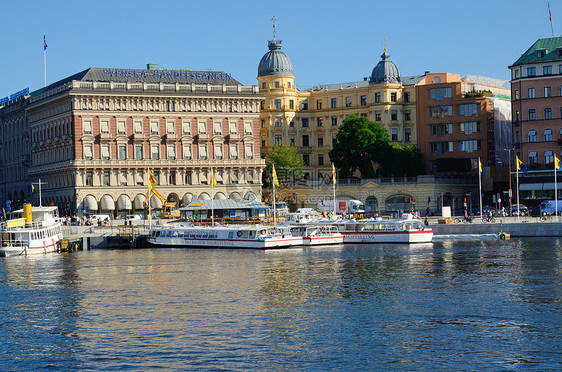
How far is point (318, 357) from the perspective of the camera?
48781 millimetres

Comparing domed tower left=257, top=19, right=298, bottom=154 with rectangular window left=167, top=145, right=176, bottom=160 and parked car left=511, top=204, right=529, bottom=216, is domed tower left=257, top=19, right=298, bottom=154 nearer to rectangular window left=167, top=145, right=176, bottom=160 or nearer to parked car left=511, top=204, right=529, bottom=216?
rectangular window left=167, top=145, right=176, bottom=160

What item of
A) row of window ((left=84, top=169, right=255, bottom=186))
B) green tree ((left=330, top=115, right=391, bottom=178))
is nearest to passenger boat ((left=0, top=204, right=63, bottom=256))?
row of window ((left=84, top=169, right=255, bottom=186))

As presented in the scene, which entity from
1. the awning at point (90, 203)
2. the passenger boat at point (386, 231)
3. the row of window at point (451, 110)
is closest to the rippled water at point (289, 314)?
the passenger boat at point (386, 231)

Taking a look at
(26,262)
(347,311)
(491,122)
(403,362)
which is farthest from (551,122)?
(403,362)

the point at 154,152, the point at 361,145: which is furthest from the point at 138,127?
the point at 361,145

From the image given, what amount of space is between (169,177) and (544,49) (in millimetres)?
63251

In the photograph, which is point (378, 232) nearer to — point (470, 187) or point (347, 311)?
point (470, 187)

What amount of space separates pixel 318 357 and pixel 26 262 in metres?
59.1

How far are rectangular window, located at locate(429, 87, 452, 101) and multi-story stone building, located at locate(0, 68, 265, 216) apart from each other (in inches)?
1181

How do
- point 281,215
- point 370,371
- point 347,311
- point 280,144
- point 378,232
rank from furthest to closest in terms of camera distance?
1. point 280,144
2. point 281,215
3. point 378,232
4. point 347,311
5. point 370,371

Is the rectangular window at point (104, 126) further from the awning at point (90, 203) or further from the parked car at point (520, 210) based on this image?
the parked car at point (520, 210)

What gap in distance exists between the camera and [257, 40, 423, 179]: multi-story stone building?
7077 inches

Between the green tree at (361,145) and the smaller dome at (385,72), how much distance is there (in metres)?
14.2

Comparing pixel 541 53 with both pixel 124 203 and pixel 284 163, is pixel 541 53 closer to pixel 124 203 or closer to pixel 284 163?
pixel 284 163
